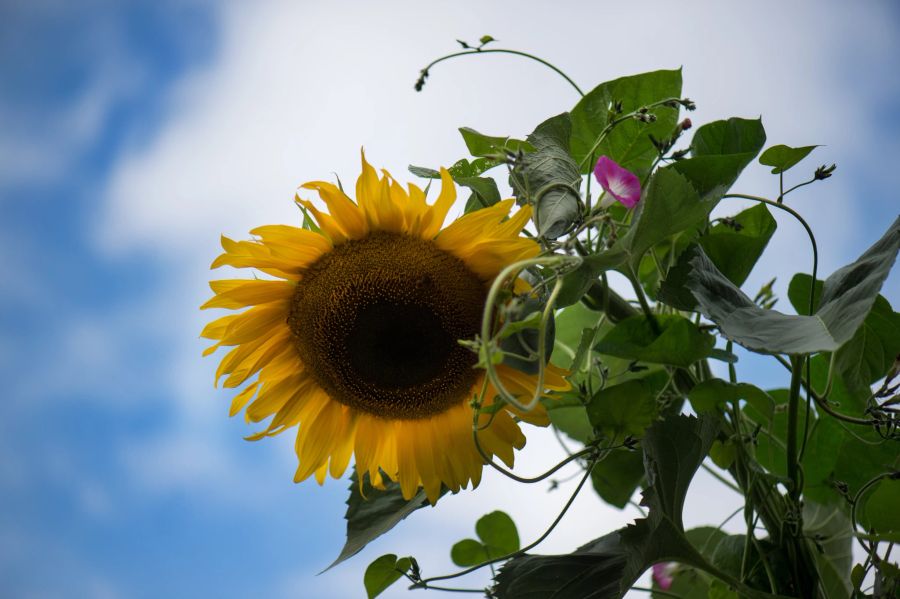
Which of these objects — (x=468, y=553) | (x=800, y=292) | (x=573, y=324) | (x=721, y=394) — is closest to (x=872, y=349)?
(x=800, y=292)

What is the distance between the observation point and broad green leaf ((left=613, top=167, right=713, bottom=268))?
48 centimetres

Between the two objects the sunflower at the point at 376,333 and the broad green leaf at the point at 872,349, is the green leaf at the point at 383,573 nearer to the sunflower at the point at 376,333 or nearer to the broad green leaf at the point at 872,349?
the sunflower at the point at 376,333

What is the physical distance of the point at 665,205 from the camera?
0.48m

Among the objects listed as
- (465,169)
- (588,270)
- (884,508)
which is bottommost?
(884,508)

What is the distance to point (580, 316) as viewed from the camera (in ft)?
2.77

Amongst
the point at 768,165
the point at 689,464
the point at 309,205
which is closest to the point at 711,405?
the point at 689,464

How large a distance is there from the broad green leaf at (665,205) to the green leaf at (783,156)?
0.13 metres

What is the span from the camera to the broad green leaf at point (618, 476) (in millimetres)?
738

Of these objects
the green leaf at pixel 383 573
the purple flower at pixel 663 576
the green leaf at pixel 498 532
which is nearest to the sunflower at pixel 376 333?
the green leaf at pixel 383 573

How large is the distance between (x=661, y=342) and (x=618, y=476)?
26cm

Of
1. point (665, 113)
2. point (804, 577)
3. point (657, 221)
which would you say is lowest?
point (804, 577)

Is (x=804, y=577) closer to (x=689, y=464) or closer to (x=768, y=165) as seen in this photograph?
(x=689, y=464)

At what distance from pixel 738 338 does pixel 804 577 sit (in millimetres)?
264

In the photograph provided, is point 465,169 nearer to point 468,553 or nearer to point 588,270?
point 588,270
